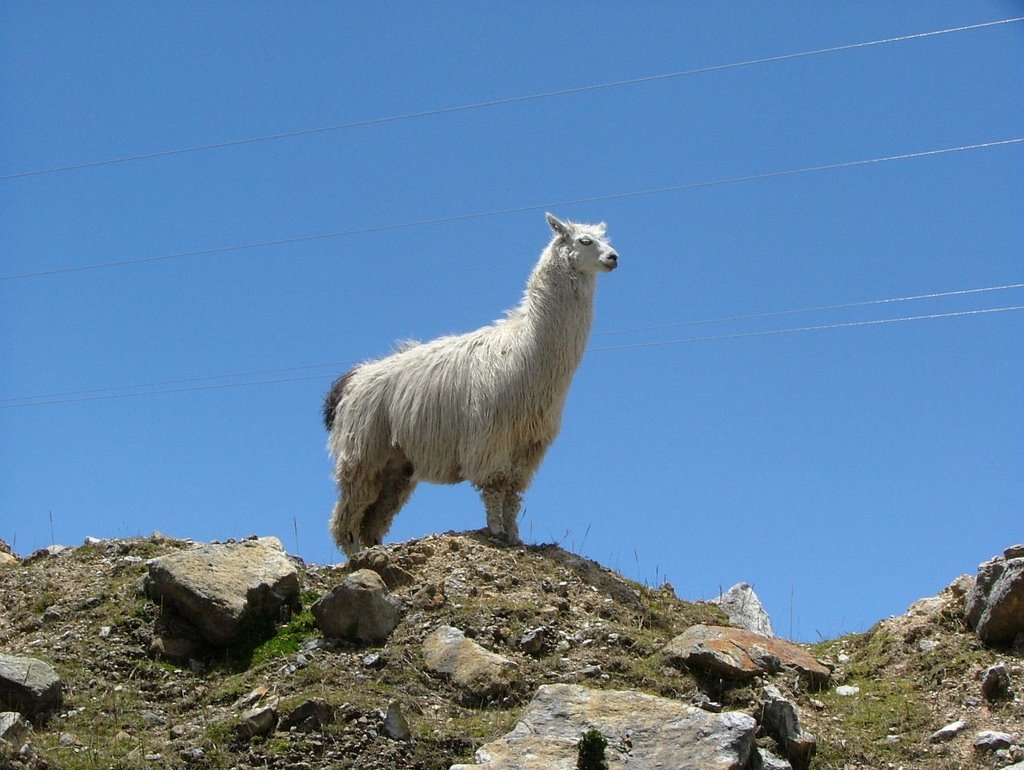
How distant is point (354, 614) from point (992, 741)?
17.3 feet

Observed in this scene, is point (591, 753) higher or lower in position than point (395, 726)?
lower

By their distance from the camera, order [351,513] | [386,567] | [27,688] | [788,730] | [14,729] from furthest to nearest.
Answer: [351,513], [386,567], [27,688], [788,730], [14,729]

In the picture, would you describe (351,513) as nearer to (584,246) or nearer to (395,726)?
(584,246)

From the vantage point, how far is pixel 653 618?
13664mm

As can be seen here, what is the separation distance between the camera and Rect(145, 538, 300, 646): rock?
12.5m

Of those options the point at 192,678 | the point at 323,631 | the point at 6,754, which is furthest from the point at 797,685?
the point at 6,754

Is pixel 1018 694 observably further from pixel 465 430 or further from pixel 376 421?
pixel 376 421

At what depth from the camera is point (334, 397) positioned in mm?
18188

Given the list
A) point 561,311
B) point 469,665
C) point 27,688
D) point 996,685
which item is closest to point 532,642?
point 469,665

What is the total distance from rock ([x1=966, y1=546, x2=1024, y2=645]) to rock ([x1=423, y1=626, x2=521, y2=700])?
4129 mm

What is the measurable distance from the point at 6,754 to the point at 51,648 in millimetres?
2326

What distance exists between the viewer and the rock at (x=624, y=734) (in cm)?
1043

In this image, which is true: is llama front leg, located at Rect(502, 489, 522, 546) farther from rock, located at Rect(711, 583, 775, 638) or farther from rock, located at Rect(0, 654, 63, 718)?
rock, located at Rect(0, 654, 63, 718)

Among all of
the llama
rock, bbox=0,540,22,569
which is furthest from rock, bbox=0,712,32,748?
the llama
